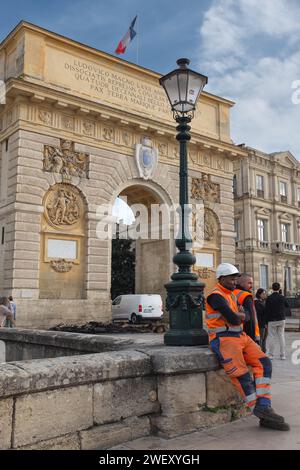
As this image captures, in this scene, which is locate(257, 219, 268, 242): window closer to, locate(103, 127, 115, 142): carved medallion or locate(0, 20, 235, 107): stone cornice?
locate(0, 20, 235, 107): stone cornice

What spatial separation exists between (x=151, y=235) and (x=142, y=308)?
3766 mm

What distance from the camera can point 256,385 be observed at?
185 inches

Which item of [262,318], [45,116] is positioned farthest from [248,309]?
[45,116]

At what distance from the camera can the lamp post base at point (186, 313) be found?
5.60 metres

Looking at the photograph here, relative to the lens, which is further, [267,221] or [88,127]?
[267,221]

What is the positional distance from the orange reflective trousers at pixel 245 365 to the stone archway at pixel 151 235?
1672cm

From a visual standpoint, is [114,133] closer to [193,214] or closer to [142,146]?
[142,146]

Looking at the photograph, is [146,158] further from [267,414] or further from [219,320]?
[267,414]

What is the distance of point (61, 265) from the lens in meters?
18.3

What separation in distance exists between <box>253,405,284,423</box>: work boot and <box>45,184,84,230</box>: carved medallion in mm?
14705

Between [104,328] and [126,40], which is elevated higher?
[126,40]

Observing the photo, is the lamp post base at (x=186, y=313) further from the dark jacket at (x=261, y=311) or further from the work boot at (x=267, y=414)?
the dark jacket at (x=261, y=311)

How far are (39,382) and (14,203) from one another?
47.3 feet
